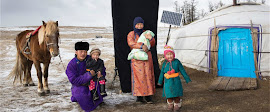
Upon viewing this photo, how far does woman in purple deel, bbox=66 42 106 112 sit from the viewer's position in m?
3.18

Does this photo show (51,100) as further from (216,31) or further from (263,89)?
(216,31)

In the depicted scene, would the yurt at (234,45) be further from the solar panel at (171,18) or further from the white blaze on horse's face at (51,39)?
the white blaze on horse's face at (51,39)

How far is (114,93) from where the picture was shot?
15.0 ft

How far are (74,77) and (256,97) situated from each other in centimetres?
372

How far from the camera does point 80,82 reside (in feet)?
10.5

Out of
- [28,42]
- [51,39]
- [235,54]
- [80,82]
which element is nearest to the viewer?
[80,82]

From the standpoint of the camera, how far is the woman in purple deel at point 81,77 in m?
3.18

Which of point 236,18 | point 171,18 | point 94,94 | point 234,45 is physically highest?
point 171,18

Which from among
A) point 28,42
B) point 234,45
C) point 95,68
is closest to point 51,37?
point 28,42

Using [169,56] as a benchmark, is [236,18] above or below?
above

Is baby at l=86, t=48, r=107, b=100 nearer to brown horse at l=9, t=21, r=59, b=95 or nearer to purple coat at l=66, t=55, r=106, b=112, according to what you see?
purple coat at l=66, t=55, r=106, b=112

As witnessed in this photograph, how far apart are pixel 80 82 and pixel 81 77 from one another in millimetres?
82

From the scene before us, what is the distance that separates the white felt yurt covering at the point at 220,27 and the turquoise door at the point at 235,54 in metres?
0.22

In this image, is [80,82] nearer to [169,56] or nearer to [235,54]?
[169,56]
